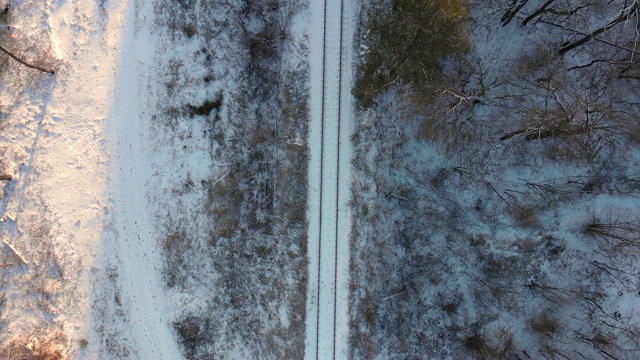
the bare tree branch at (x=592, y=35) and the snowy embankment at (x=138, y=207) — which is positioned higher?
the bare tree branch at (x=592, y=35)

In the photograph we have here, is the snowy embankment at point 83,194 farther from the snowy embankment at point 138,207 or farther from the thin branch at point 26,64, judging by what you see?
the thin branch at point 26,64

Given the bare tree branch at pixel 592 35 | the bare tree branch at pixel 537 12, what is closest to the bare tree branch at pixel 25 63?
the bare tree branch at pixel 537 12

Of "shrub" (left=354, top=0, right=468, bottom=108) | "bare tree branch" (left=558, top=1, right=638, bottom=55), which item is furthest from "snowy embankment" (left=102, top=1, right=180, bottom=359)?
"bare tree branch" (left=558, top=1, right=638, bottom=55)

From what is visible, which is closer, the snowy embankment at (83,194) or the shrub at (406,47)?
the shrub at (406,47)

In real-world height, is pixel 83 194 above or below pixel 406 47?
below

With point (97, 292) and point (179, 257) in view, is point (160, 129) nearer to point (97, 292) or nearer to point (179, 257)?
point (179, 257)

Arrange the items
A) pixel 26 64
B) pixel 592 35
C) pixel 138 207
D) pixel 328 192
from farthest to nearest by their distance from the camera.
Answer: pixel 138 207 → pixel 26 64 → pixel 328 192 → pixel 592 35

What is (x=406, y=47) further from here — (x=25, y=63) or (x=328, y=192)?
(x=25, y=63)

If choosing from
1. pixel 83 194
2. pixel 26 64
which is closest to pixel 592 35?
pixel 83 194

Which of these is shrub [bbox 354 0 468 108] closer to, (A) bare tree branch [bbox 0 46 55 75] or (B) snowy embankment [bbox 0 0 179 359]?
(B) snowy embankment [bbox 0 0 179 359]
